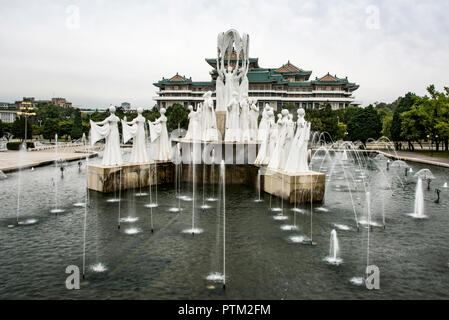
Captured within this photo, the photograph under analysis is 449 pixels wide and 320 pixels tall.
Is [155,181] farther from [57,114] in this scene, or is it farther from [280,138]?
[57,114]

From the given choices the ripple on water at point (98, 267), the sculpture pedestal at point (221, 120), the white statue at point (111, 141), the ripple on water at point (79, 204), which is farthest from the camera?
the sculpture pedestal at point (221, 120)

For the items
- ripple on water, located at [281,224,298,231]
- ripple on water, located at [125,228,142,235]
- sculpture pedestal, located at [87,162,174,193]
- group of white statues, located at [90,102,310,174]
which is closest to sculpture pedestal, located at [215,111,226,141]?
group of white statues, located at [90,102,310,174]

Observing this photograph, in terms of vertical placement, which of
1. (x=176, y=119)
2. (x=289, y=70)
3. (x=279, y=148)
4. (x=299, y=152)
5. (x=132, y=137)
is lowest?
(x=299, y=152)

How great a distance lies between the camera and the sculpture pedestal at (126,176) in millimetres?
12102

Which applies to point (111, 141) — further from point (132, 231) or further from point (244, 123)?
point (244, 123)

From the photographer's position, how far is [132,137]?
13.7 m

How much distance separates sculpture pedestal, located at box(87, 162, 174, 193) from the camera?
12.1 metres

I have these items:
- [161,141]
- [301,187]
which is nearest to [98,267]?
[301,187]

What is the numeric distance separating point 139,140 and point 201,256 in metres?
8.22

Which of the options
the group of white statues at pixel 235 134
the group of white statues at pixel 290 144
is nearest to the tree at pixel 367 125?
the group of white statues at pixel 235 134

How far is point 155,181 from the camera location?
14.0 m

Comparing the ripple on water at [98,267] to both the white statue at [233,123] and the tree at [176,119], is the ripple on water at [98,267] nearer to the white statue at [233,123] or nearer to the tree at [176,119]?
the white statue at [233,123]

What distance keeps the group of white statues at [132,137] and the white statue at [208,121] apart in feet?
8.88

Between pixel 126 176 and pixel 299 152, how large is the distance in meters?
6.66
